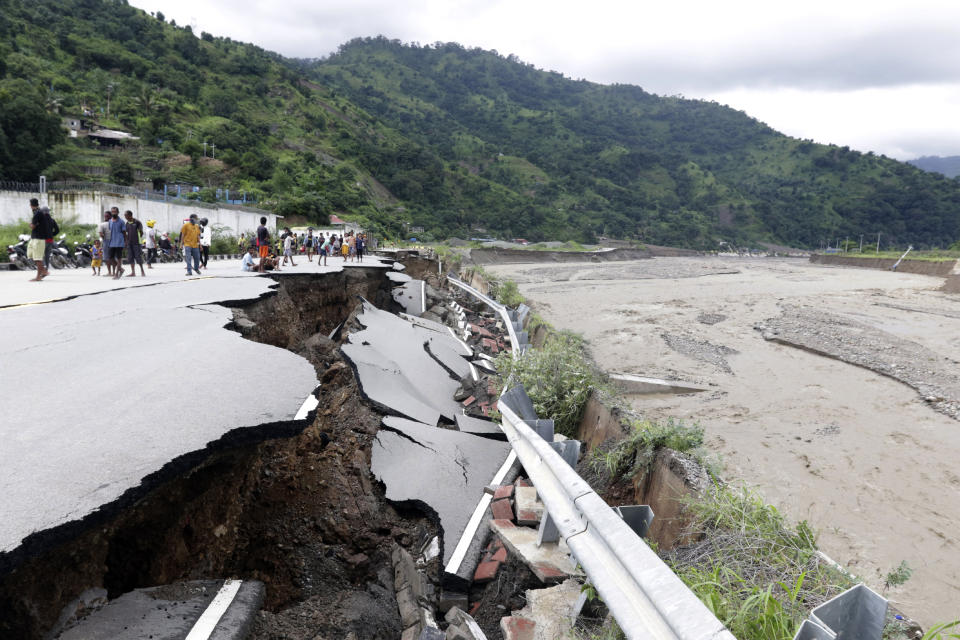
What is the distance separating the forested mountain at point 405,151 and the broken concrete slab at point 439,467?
43221 mm

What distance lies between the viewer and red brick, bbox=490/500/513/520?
3655mm

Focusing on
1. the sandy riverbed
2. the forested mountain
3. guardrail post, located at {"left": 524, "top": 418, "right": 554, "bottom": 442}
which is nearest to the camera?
guardrail post, located at {"left": 524, "top": 418, "right": 554, "bottom": 442}

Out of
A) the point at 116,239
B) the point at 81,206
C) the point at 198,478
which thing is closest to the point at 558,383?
the point at 198,478

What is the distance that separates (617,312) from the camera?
2098 centimetres

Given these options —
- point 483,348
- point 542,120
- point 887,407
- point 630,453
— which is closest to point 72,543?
point 630,453

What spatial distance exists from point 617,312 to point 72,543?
20.0 metres

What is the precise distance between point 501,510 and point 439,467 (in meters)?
0.81

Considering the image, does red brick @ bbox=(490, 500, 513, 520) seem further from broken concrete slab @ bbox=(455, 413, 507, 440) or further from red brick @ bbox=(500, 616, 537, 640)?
broken concrete slab @ bbox=(455, 413, 507, 440)

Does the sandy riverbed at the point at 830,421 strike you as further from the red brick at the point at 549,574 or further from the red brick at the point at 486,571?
the red brick at the point at 486,571

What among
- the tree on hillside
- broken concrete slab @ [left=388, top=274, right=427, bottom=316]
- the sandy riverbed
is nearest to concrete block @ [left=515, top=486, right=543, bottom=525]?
the sandy riverbed

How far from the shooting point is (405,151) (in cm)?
9294

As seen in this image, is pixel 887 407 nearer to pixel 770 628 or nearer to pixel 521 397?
pixel 521 397

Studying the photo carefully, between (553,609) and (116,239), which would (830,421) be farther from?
(116,239)

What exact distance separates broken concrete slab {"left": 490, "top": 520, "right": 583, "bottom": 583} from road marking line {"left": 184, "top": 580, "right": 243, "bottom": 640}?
1.45m
